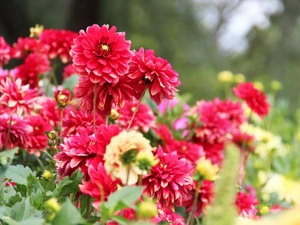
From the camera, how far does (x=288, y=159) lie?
2.43 metres

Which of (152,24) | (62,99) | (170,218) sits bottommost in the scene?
(170,218)

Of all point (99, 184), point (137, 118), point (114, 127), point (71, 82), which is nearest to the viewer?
point (99, 184)

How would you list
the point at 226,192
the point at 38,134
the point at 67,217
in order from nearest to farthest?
the point at 226,192 < the point at 67,217 < the point at 38,134

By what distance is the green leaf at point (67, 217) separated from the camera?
2.04 feet

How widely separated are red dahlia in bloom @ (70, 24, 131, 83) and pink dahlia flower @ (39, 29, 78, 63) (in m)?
0.57

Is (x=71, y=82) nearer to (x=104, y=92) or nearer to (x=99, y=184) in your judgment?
(x=104, y=92)

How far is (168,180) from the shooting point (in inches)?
32.6

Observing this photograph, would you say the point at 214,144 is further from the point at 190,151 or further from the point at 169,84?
the point at 169,84

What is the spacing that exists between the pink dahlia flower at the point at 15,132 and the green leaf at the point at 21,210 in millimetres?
389

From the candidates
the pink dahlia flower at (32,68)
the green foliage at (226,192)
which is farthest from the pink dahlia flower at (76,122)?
the green foliage at (226,192)

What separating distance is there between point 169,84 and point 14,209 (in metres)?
0.34

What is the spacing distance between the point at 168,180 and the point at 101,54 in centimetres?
23

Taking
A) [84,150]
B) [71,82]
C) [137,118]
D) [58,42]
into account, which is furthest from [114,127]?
[71,82]

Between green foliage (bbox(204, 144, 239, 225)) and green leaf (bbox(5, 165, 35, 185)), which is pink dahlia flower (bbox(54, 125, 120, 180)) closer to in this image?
green leaf (bbox(5, 165, 35, 185))
